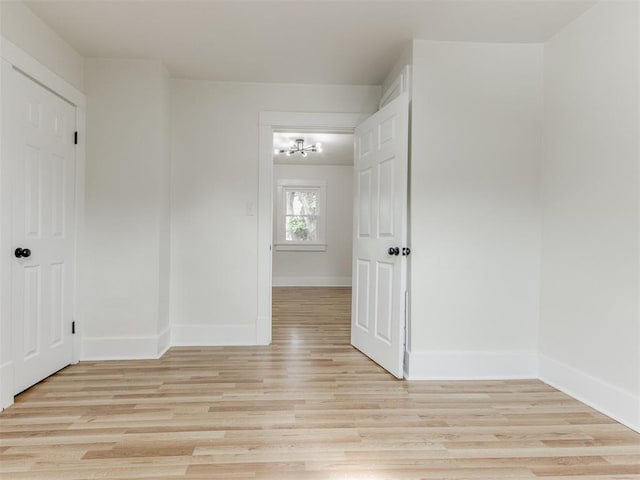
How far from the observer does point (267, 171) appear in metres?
→ 3.41


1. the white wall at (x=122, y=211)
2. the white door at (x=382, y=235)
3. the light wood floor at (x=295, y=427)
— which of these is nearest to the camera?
the light wood floor at (x=295, y=427)

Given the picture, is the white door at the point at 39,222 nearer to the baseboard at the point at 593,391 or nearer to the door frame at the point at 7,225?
the door frame at the point at 7,225

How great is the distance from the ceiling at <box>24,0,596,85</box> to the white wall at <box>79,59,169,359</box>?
10.6 inches

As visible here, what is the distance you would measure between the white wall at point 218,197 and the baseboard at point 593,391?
91.8 inches

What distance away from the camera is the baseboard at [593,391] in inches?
78.2

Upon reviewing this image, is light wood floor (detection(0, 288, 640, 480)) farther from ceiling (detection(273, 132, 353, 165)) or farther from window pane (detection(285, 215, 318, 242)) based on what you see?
window pane (detection(285, 215, 318, 242))

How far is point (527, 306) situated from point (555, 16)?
1.90 metres

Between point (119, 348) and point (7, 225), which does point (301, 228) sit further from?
point (7, 225)

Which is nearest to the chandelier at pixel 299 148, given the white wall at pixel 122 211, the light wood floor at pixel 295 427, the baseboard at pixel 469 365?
the white wall at pixel 122 211

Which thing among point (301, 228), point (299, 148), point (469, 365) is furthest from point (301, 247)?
point (469, 365)

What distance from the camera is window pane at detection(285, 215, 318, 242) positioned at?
7.45 meters

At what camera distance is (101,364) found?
9.39ft

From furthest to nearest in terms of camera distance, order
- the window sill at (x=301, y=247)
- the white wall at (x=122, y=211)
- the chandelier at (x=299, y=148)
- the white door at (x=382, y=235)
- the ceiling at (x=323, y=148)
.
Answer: the window sill at (x=301, y=247), the chandelier at (x=299, y=148), the ceiling at (x=323, y=148), the white wall at (x=122, y=211), the white door at (x=382, y=235)

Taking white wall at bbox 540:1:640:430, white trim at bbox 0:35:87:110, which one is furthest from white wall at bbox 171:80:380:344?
white wall at bbox 540:1:640:430
